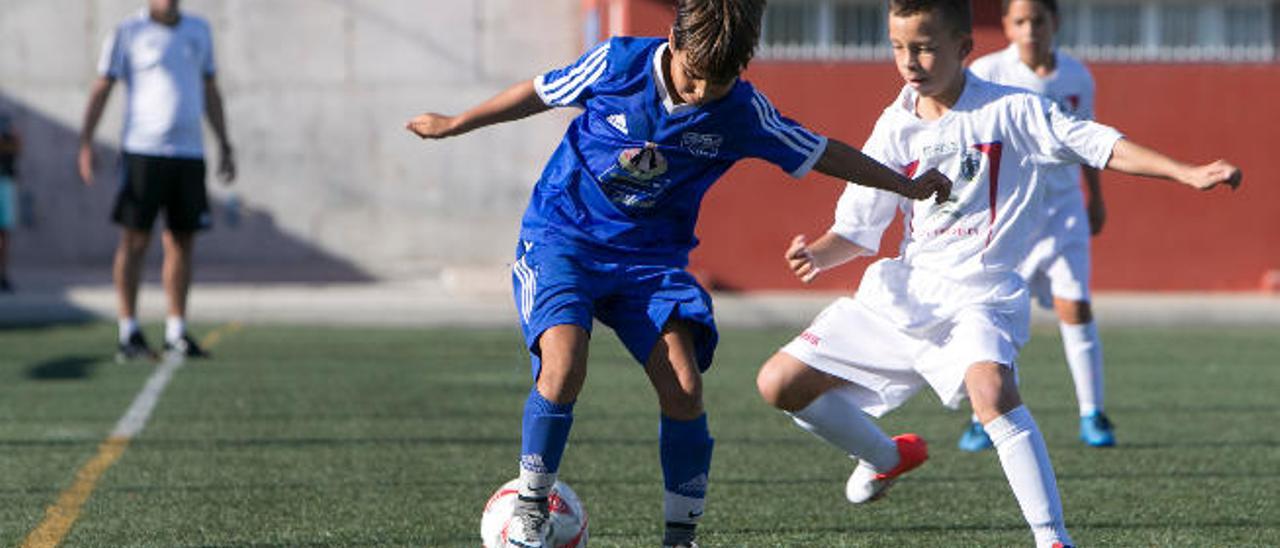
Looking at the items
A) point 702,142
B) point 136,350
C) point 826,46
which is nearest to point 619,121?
point 702,142

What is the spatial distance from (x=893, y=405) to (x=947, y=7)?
3.80 feet

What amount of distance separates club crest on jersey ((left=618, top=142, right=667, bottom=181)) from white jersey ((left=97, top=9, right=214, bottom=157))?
22.3ft

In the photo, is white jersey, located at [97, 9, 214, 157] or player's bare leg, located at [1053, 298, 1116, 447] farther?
white jersey, located at [97, 9, 214, 157]

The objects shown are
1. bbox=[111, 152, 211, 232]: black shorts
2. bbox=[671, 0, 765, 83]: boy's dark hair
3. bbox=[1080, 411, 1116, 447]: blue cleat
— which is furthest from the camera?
bbox=[111, 152, 211, 232]: black shorts

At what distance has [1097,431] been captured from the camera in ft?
28.0

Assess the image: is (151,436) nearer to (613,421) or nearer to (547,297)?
(613,421)

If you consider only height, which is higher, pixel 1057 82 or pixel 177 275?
pixel 1057 82

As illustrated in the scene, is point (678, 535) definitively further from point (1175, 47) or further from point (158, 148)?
point (1175, 47)

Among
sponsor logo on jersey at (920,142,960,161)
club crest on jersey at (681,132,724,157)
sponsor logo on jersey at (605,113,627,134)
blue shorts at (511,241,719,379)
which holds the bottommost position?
blue shorts at (511,241,719,379)

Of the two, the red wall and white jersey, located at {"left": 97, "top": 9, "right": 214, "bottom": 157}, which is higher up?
white jersey, located at {"left": 97, "top": 9, "right": 214, "bottom": 157}

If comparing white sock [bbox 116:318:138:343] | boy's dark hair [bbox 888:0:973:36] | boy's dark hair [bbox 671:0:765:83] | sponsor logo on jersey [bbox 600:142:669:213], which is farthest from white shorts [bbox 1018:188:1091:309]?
white sock [bbox 116:318:138:343]

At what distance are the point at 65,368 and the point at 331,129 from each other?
11.0m

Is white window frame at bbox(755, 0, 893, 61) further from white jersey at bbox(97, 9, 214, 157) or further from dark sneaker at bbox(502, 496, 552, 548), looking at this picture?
dark sneaker at bbox(502, 496, 552, 548)

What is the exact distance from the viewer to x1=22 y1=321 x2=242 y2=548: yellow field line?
6246mm
